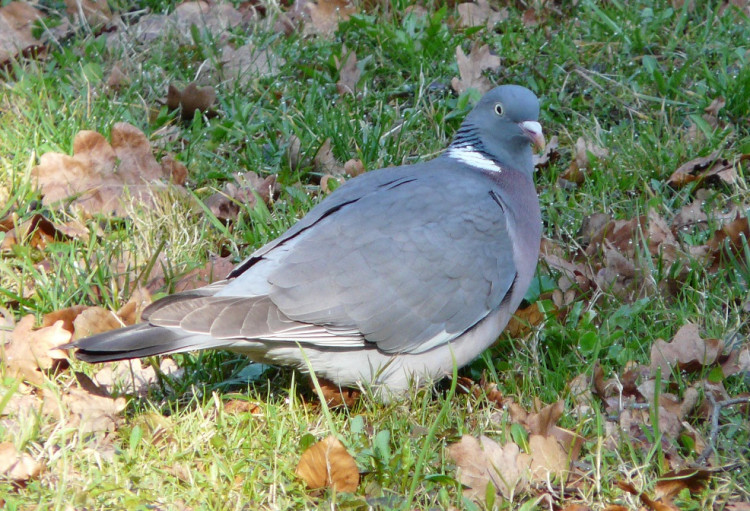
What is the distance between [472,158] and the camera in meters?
3.95

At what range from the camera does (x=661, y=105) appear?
498 centimetres

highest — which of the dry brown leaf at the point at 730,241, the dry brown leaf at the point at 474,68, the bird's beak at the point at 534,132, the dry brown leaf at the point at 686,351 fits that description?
the bird's beak at the point at 534,132

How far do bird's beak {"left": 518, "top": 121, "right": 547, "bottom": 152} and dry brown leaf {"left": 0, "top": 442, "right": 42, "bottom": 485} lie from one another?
223 cm

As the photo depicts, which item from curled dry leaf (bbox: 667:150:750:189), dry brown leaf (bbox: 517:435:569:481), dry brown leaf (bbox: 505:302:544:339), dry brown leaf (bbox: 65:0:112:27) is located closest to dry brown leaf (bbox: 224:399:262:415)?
dry brown leaf (bbox: 517:435:569:481)

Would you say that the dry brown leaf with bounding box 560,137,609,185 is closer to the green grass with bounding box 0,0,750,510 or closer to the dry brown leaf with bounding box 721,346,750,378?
the green grass with bounding box 0,0,750,510

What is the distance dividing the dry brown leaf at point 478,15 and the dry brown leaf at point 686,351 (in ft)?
9.22

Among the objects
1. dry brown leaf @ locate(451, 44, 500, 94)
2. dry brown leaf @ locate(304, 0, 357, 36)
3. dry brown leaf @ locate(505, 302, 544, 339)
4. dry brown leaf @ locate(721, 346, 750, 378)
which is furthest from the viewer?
dry brown leaf @ locate(304, 0, 357, 36)

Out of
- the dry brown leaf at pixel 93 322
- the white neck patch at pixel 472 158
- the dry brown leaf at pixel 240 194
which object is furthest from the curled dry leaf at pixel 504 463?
the dry brown leaf at pixel 240 194

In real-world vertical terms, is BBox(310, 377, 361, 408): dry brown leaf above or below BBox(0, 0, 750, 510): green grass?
below

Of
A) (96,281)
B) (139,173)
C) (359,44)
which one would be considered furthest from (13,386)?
(359,44)

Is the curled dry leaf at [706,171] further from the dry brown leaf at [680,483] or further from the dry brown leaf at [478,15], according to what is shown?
the dry brown leaf at [680,483]

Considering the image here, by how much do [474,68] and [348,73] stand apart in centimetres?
71

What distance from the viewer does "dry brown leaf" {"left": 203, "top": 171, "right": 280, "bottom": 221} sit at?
4418 millimetres

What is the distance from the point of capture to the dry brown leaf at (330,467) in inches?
114
